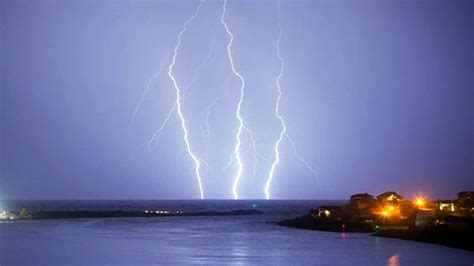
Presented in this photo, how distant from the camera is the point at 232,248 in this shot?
33.7 metres

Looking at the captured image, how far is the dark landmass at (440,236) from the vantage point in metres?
33.4

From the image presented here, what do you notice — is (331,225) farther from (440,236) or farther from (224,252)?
(224,252)

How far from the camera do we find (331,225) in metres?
55.6

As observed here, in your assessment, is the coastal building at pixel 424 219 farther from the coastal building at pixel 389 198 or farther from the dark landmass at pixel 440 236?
the coastal building at pixel 389 198

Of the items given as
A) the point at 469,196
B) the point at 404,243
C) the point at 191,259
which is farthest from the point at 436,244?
the point at 469,196

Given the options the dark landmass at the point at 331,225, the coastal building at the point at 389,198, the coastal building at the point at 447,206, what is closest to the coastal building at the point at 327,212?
the dark landmass at the point at 331,225

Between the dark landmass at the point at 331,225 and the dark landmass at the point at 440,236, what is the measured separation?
871cm

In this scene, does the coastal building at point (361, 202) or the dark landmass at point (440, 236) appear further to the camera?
the coastal building at point (361, 202)

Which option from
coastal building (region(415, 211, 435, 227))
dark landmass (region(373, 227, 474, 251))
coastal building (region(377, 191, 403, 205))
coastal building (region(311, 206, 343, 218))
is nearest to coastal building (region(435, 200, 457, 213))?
coastal building (region(377, 191, 403, 205))

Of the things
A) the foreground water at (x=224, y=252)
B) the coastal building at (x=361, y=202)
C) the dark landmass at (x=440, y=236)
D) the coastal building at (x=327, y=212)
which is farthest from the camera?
the coastal building at (x=361, y=202)

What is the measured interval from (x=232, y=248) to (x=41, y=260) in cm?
1013

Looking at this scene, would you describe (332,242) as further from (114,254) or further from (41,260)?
(41,260)

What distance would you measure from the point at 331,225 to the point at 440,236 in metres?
19.2

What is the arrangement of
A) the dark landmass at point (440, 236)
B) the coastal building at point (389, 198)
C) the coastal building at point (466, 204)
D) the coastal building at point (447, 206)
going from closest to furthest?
1. the dark landmass at point (440, 236)
2. the coastal building at point (466, 204)
3. the coastal building at point (447, 206)
4. the coastal building at point (389, 198)
